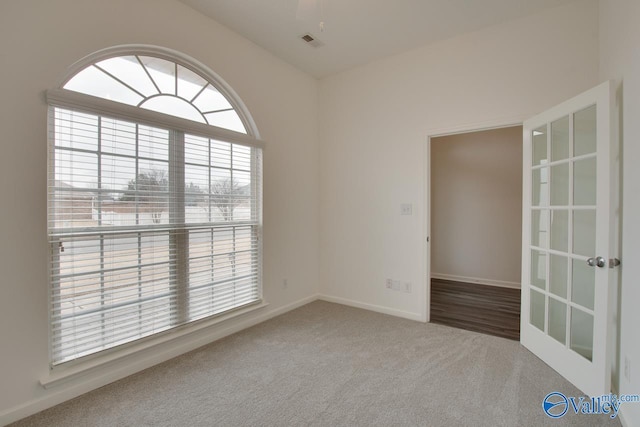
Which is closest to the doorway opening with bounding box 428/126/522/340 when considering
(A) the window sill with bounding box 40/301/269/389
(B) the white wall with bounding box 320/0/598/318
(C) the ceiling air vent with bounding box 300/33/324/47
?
(B) the white wall with bounding box 320/0/598/318

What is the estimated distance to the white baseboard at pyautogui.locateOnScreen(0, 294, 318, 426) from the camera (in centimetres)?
183

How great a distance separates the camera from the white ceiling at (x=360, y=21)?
8.50 feet

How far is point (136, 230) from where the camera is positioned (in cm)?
233

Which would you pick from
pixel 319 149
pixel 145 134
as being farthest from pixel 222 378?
pixel 319 149

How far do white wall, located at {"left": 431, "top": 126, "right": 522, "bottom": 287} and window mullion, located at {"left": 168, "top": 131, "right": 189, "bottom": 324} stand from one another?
4.40 m

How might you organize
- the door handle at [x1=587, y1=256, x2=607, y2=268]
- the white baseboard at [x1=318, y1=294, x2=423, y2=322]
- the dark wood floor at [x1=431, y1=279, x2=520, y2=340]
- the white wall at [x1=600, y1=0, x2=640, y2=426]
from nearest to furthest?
the white wall at [x1=600, y1=0, x2=640, y2=426]
the door handle at [x1=587, y1=256, x2=607, y2=268]
the dark wood floor at [x1=431, y1=279, x2=520, y2=340]
the white baseboard at [x1=318, y1=294, x2=423, y2=322]

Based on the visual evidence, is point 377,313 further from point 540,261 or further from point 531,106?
point 531,106

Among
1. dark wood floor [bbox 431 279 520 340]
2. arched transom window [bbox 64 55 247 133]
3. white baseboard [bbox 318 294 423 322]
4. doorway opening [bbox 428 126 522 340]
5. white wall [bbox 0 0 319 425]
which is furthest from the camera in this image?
doorway opening [bbox 428 126 522 340]

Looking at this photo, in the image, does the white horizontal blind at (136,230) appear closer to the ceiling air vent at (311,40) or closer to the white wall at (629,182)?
the ceiling air vent at (311,40)

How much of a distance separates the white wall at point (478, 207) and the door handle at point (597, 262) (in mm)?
3042

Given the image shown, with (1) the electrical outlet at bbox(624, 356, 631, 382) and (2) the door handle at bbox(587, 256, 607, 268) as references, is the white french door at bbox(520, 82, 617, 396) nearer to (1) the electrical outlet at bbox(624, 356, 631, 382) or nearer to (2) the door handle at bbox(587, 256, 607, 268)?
(2) the door handle at bbox(587, 256, 607, 268)

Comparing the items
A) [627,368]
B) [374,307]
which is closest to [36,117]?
[374,307]

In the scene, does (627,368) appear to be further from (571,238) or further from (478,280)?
(478,280)

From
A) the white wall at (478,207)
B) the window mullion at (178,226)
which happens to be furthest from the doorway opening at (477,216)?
the window mullion at (178,226)
